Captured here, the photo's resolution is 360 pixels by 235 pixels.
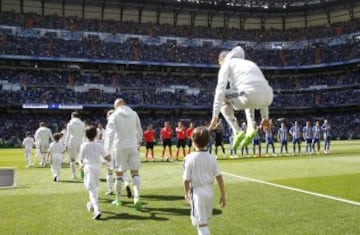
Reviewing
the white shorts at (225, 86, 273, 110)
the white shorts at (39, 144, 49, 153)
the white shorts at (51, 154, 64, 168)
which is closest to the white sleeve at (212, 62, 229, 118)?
the white shorts at (225, 86, 273, 110)

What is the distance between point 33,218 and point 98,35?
5671cm

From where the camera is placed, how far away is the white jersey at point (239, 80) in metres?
6.11

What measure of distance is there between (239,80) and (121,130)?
5.48m

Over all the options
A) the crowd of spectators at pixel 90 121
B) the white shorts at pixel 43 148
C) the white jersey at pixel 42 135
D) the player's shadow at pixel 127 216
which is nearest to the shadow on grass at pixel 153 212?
the player's shadow at pixel 127 216

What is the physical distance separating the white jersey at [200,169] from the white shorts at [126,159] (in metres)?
4.97

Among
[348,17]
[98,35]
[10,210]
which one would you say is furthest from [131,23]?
[10,210]

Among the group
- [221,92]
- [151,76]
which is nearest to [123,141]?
[221,92]

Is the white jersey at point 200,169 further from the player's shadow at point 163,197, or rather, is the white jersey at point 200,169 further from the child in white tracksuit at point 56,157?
the child in white tracksuit at point 56,157

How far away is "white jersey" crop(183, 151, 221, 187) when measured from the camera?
635 centimetres

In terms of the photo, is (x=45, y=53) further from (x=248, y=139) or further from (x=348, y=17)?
(x=248, y=139)

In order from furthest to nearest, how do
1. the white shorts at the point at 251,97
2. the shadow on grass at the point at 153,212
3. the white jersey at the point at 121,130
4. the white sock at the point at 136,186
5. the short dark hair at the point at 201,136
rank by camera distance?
the white jersey at the point at 121,130 → the white sock at the point at 136,186 → the shadow on grass at the point at 153,212 → the short dark hair at the point at 201,136 → the white shorts at the point at 251,97

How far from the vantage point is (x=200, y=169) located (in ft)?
20.9

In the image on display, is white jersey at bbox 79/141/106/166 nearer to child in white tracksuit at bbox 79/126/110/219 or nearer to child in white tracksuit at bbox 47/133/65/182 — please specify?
child in white tracksuit at bbox 79/126/110/219

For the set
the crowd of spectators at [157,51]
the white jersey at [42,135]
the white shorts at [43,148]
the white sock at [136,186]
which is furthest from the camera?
the crowd of spectators at [157,51]
